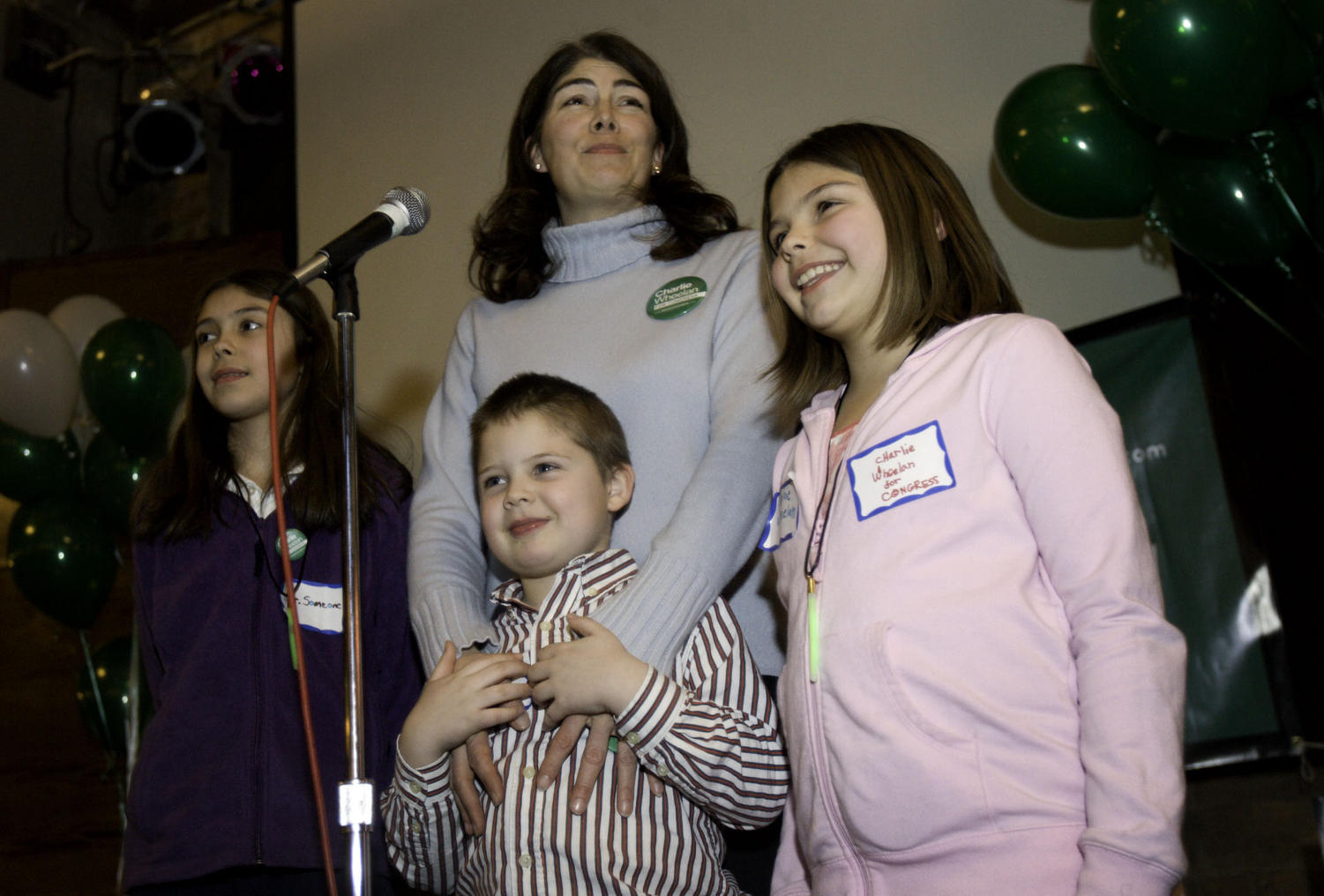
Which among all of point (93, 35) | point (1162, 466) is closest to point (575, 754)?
point (1162, 466)

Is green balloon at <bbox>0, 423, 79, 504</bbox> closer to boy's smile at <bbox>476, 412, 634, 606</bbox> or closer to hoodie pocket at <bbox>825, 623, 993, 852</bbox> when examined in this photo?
boy's smile at <bbox>476, 412, 634, 606</bbox>

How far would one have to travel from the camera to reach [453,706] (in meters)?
1.50

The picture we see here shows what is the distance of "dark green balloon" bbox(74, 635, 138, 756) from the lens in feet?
10.9

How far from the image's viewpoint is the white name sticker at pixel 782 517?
1522 millimetres

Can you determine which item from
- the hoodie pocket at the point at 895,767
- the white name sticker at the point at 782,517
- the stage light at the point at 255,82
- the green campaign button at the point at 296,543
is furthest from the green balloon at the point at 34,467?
the hoodie pocket at the point at 895,767

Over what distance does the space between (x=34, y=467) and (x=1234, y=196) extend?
3186 mm

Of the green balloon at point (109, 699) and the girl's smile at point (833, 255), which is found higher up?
the girl's smile at point (833, 255)

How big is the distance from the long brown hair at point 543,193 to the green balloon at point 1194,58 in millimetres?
895

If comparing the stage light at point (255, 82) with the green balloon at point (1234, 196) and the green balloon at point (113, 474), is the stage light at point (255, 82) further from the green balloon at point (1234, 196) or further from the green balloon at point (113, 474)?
the green balloon at point (1234, 196)

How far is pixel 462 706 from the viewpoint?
1.49m

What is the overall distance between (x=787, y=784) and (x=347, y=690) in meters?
0.58

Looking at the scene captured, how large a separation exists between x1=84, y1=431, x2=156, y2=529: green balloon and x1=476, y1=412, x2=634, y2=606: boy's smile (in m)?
1.96

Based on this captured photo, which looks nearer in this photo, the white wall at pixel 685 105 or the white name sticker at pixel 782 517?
the white name sticker at pixel 782 517

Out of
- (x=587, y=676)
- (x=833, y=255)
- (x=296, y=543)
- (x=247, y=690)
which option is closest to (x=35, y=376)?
(x=296, y=543)
